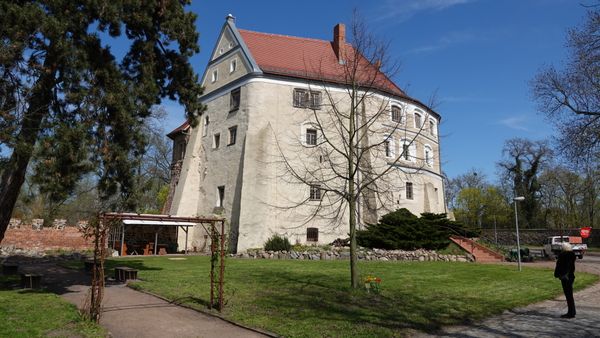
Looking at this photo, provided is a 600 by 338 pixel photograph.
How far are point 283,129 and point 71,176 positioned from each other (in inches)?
822

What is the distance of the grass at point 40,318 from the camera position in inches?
322

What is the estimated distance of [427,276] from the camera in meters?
16.8

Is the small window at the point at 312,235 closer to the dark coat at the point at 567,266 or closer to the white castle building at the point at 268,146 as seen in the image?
the white castle building at the point at 268,146

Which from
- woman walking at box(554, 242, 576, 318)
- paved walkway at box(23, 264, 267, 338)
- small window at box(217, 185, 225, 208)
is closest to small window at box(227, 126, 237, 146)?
small window at box(217, 185, 225, 208)

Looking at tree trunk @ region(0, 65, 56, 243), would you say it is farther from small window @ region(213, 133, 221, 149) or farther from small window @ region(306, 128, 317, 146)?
small window @ region(213, 133, 221, 149)

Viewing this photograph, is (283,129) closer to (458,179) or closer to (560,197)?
(560,197)

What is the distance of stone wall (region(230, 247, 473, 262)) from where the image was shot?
24484mm

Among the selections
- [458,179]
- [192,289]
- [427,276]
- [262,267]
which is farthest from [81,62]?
[458,179]

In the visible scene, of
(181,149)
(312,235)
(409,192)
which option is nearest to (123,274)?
(312,235)

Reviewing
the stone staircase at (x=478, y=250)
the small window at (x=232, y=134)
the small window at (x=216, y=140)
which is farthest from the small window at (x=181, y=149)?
Result: the stone staircase at (x=478, y=250)

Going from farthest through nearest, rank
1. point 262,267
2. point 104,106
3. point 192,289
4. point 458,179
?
point 458,179, point 262,267, point 192,289, point 104,106

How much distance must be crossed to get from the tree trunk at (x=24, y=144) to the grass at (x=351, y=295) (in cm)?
468

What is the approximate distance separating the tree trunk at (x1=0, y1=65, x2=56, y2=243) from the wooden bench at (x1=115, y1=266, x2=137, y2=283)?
3.90 m

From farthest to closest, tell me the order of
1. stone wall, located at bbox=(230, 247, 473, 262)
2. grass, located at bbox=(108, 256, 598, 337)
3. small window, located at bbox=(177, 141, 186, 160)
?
small window, located at bbox=(177, 141, 186, 160) → stone wall, located at bbox=(230, 247, 473, 262) → grass, located at bbox=(108, 256, 598, 337)
